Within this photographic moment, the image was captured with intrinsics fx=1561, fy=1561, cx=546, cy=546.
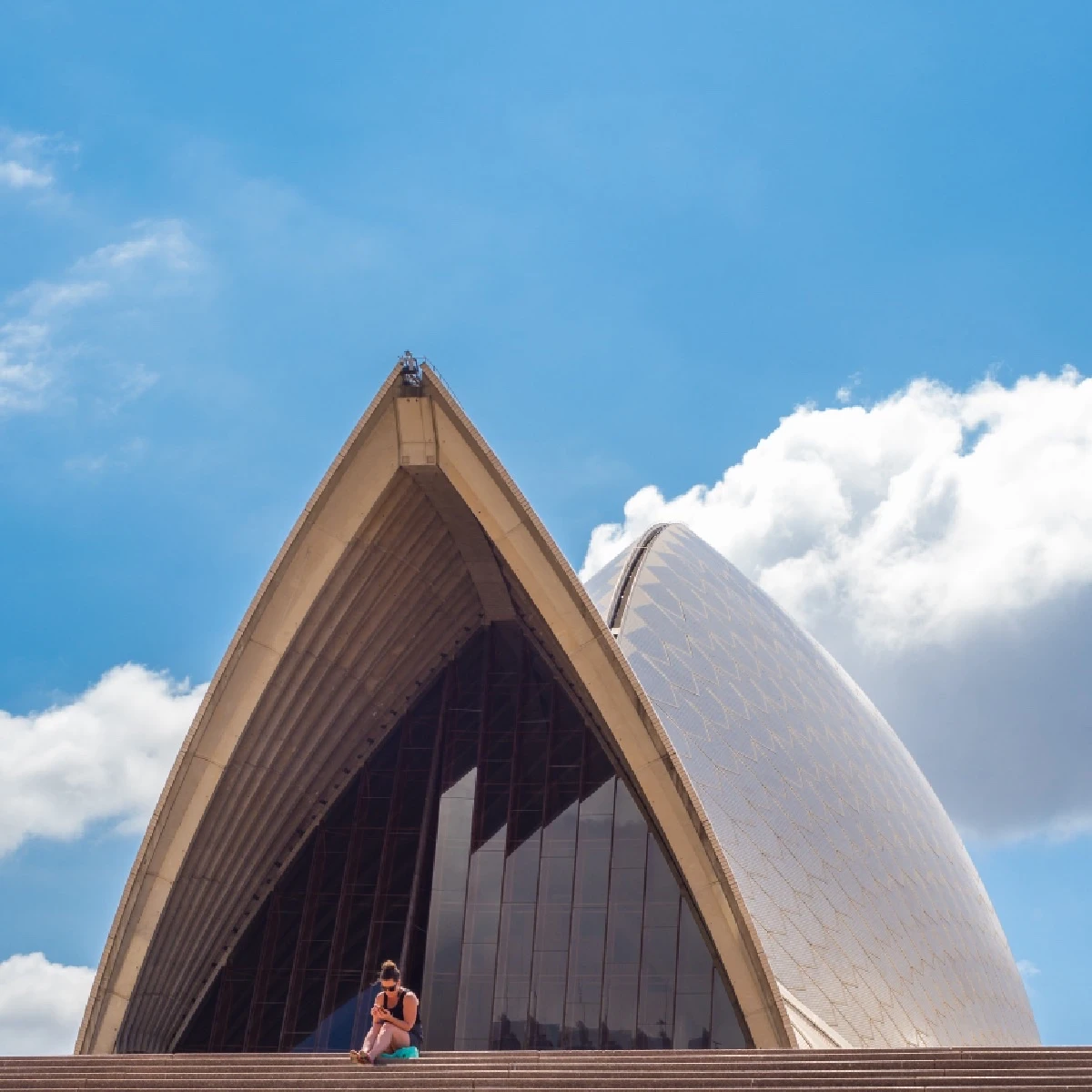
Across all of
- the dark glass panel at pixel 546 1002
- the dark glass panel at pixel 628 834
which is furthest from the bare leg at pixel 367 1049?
the dark glass panel at pixel 628 834

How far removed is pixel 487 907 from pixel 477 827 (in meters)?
1.50

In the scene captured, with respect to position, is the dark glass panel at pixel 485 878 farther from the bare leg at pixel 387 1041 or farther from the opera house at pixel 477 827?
the bare leg at pixel 387 1041

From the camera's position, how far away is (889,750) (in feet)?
124

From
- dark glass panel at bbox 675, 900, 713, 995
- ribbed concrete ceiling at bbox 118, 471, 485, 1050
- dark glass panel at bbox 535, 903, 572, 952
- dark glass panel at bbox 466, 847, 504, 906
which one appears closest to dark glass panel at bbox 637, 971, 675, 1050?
dark glass panel at bbox 675, 900, 713, 995

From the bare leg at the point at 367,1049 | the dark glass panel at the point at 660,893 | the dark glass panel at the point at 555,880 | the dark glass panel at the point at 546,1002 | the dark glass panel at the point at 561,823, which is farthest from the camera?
the dark glass panel at the point at 561,823

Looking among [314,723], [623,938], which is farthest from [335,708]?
[623,938]

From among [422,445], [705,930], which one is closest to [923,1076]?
[705,930]

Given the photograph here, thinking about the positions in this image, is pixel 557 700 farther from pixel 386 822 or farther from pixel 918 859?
pixel 918 859

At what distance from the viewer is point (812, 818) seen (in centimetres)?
2964

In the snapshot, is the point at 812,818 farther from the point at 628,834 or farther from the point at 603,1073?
the point at 603,1073

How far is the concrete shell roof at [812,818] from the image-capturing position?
25.8 m

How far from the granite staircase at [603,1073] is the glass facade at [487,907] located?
9706mm

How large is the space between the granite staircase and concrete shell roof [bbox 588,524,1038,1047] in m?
9.07

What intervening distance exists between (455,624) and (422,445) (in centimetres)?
539
